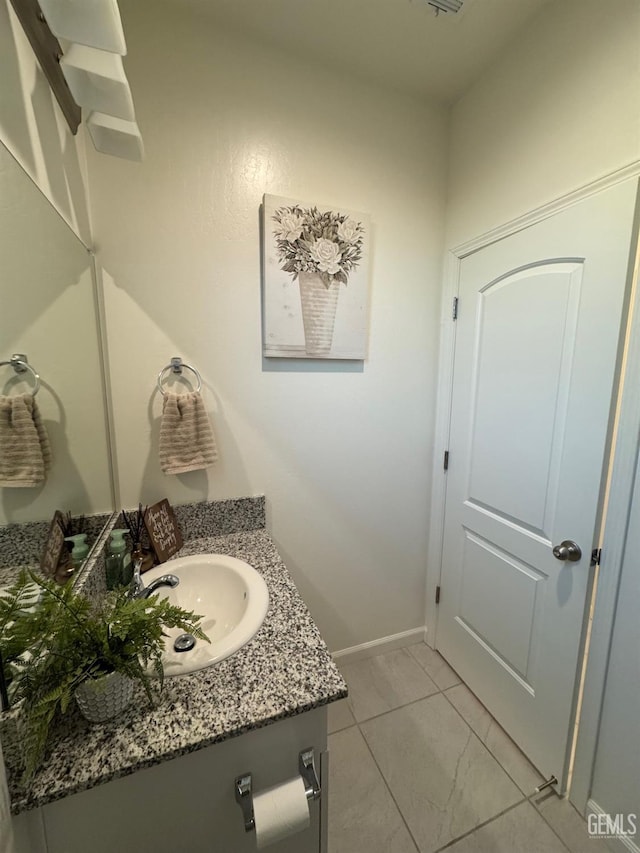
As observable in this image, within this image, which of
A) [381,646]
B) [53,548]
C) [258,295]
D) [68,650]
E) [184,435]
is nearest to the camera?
[68,650]

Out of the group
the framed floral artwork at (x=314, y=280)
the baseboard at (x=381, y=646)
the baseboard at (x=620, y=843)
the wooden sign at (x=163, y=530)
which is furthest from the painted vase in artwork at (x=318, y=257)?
the baseboard at (x=620, y=843)

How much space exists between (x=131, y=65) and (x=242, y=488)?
4.85 feet

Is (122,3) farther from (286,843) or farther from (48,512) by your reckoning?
(286,843)

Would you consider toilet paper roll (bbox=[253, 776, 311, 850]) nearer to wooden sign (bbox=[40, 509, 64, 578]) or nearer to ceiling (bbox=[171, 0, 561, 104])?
wooden sign (bbox=[40, 509, 64, 578])

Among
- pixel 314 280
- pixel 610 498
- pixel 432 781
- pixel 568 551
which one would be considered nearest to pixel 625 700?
pixel 568 551

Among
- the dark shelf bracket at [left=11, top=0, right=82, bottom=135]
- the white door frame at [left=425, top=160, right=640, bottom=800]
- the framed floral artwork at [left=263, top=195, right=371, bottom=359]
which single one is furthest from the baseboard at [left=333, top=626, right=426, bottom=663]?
the dark shelf bracket at [left=11, top=0, right=82, bottom=135]

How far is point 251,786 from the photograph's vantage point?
67 cm

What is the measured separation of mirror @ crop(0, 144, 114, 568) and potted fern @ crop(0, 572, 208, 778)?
0.18 m

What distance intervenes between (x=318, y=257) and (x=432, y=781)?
2.00 m

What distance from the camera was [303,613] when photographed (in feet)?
2.96

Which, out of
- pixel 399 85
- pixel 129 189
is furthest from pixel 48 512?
pixel 399 85

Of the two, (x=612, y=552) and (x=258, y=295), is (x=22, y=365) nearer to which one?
(x=258, y=295)

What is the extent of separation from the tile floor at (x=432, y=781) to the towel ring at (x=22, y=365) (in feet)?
5.21

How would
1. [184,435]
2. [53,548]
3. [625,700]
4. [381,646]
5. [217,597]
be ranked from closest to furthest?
1. [53,548]
2. [625,700]
3. [217,597]
4. [184,435]
5. [381,646]
